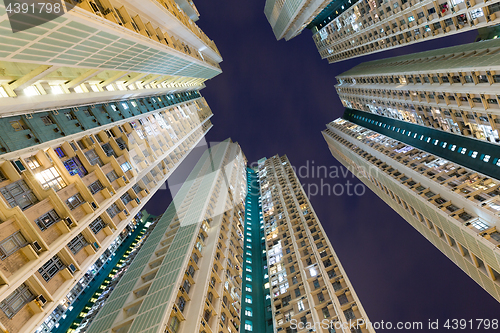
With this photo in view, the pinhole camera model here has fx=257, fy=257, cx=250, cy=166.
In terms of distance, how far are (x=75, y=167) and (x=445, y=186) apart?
6534 centimetres

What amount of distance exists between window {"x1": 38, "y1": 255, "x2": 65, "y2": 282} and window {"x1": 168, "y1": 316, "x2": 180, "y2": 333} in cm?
1508

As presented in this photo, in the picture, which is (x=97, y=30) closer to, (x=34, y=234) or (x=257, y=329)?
(x=34, y=234)

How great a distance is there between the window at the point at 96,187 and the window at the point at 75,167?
175 centimetres

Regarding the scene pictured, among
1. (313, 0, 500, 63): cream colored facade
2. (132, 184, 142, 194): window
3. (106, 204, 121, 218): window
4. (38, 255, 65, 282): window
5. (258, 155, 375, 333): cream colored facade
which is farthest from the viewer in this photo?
(313, 0, 500, 63): cream colored facade

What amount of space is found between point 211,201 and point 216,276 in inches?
1014

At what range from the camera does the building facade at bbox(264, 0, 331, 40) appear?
102m

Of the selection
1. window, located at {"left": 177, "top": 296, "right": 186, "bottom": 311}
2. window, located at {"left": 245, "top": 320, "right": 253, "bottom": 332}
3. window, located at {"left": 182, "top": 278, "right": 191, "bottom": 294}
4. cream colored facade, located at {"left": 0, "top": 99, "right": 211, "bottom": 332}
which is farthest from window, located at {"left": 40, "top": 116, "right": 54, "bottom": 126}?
window, located at {"left": 245, "top": 320, "right": 253, "bottom": 332}

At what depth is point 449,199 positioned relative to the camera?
2055 inches

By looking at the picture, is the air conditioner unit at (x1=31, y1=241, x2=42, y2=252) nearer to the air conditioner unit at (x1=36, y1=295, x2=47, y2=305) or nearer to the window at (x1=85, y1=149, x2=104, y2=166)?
the air conditioner unit at (x1=36, y1=295, x2=47, y2=305)

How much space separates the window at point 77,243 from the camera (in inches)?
1153

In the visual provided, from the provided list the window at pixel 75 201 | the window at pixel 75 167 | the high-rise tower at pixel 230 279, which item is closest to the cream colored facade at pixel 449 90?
the high-rise tower at pixel 230 279

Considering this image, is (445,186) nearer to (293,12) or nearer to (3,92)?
(3,92)

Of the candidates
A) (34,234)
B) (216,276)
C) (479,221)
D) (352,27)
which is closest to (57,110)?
(34,234)

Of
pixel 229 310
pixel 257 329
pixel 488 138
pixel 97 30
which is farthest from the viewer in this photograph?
pixel 488 138
